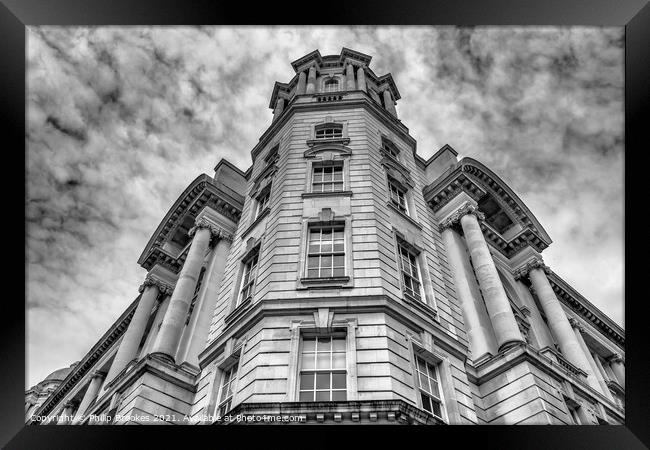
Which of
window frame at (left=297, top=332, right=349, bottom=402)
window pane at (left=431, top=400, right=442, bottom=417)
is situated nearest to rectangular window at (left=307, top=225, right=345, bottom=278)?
window frame at (left=297, top=332, right=349, bottom=402)

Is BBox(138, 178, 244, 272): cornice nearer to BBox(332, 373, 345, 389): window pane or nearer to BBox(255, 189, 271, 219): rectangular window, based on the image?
BBox(255, 189, 271, 219): rectangular window

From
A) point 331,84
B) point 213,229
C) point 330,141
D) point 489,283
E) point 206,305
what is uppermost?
point 331,84

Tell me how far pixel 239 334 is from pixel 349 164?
35.5 ft

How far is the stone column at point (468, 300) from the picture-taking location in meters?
21.1

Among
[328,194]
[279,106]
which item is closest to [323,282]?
[328,194]

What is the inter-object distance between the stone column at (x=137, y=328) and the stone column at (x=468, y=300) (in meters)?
17.4

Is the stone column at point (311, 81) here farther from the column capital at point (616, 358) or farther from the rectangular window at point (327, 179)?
the column capital at point (616, 358)

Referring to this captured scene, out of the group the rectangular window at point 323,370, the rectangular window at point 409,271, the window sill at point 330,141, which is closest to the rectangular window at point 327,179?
the window sill at point 330,141

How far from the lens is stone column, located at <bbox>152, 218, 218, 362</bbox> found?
843 inches

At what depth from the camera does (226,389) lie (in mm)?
17656

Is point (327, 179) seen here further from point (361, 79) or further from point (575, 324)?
point (575, 324)
